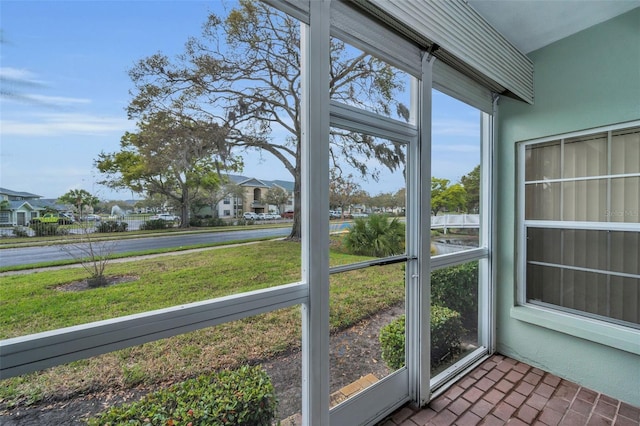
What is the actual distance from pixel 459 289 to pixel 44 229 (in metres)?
2.89

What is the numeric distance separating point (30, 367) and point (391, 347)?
192cm

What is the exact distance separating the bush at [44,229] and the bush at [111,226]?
0.12 meters

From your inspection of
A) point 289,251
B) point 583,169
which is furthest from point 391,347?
point 583,169

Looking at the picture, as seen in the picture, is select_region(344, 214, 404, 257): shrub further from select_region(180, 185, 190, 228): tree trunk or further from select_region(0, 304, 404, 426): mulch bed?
select_region(180, 185, 190, 228): tree trunk

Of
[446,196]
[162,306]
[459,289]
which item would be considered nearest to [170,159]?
[162,306]

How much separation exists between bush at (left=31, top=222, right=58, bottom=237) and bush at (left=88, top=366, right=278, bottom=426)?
2.33 ft

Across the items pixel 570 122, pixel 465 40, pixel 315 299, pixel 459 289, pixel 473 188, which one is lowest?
pixel 459 289

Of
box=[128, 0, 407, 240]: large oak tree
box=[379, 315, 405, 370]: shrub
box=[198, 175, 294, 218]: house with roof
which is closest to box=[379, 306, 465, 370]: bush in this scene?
box=[379, 315, 405, 370]: shrub

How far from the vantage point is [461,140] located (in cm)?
244

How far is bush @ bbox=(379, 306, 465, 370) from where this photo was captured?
6.39 feet

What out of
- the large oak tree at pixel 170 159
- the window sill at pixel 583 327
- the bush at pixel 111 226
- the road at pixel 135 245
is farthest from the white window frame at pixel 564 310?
the bush at pixel 111 226

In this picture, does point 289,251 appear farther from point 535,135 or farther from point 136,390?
point 535,135

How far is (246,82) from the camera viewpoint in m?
1.27

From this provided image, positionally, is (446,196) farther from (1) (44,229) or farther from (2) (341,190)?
(1) (44,229)
